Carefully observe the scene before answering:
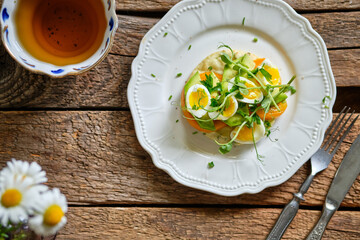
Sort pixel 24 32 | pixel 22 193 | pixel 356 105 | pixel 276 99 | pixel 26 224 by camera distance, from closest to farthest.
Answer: pixel 22 193
pixel 26 224
pixel 24 32
pixel 276 99
pixel 356 105

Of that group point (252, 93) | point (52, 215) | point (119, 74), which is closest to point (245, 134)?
point (252, 93)

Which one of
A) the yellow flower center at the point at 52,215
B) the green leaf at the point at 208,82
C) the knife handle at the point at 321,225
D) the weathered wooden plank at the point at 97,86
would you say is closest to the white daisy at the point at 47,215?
the yellow flower center at the point at 52,215

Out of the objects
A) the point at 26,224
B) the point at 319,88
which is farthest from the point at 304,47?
the point at 26,224

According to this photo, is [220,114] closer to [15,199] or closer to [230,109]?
[230,109]

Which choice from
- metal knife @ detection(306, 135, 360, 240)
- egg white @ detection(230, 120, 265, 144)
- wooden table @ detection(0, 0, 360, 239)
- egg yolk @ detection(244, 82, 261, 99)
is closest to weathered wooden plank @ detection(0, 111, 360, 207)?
wooden table @ detection(0, 0, 360, 239)

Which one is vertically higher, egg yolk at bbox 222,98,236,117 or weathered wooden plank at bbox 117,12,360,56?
weathered wooden plank at bbox 117,12,360,56

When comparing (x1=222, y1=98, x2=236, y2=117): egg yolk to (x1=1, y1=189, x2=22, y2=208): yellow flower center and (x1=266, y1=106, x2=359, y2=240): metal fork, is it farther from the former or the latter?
(x1=1, y1=189, x2=22, y2=208): yellow flower center

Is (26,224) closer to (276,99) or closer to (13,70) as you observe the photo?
(13,70)
